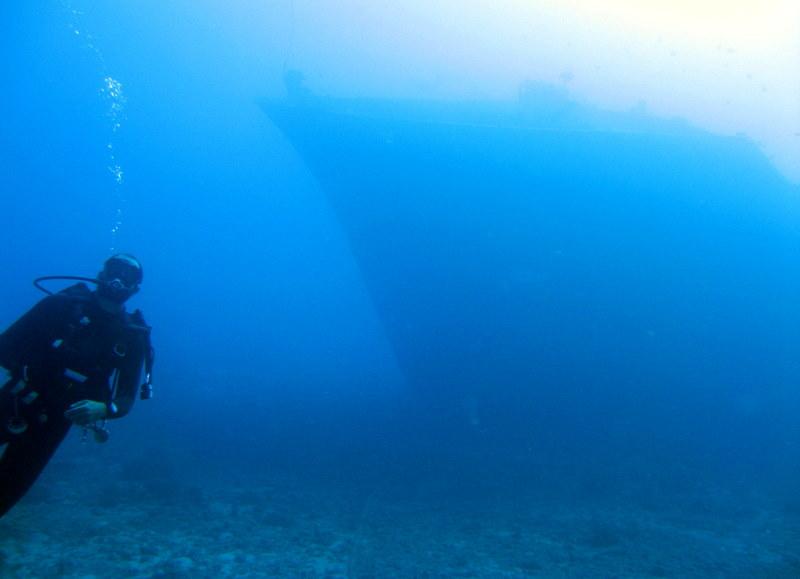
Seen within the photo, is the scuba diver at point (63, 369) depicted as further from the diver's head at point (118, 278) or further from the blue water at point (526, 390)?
the blue water at point (526, 390)

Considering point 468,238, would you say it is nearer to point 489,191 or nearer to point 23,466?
point 489,191

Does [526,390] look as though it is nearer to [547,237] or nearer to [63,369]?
[547,237]

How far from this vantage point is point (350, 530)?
9.15 meters

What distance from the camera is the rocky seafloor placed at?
717 cm

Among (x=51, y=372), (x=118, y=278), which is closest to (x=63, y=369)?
(x=51, y=372)

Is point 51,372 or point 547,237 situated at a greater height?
point 547,237

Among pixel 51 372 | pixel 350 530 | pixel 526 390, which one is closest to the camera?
pixel 51 372

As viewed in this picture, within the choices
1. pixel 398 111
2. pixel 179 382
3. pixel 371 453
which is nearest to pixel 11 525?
pixel 371 453

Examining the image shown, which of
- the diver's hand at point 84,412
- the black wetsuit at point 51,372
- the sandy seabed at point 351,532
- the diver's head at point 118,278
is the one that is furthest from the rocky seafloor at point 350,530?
the diver's head at point 118,278

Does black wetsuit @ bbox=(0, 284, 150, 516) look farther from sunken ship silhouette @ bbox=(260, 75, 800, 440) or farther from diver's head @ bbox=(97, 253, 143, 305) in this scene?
sunken ship silhouette @ bbox=(260, 75, 800, 440)

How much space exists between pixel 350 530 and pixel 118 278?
7250mm

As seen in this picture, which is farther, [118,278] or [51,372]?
[118,278]

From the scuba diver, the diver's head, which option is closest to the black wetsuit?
the scuba diver

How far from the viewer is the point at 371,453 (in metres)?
15.5
